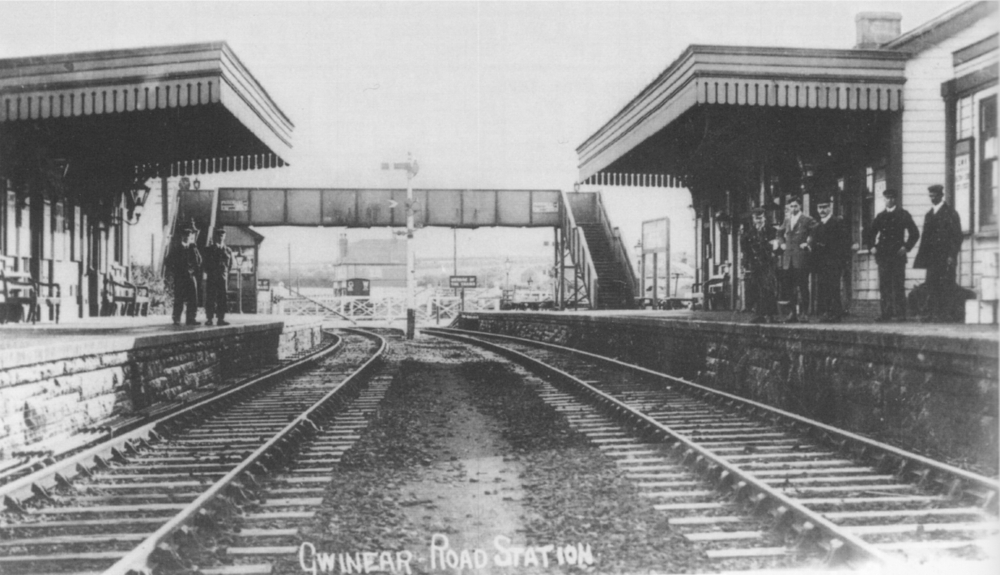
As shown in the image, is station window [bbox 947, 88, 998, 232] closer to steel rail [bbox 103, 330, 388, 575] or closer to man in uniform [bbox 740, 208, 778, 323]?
man in uniform [bbox 740, 208, 778, 323]

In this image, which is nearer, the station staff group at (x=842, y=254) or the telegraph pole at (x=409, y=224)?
the station staff group at (x=842, y=254)

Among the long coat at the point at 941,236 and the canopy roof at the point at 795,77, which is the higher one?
the canopy roof at the point at 795,77

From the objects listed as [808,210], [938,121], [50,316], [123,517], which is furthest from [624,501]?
[50,316]

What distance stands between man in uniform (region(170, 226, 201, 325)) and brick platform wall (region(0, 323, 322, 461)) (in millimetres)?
936

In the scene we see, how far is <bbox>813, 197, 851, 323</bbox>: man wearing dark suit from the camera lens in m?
9.73

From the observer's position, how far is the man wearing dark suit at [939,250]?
872cm

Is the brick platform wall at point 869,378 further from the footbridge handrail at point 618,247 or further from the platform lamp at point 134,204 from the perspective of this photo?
the footbridge handrail at point 618,247

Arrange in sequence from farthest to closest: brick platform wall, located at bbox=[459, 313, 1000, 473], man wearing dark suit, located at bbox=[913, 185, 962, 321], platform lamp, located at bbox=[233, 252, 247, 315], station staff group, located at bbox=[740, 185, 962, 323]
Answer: platform lamp, located at bbox=[233, 252, 247, 315] → station staff group, located at bbox=[740, 185, 962, 323] → man wearing dark suit, located at bbox=[913, 185, 962, 321] → brick platform wall, located at bbox=[459, 313, 1000, 473]

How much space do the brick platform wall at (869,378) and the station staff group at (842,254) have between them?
0.95 metres

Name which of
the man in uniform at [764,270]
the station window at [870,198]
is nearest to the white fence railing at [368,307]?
the station window at [870,198]

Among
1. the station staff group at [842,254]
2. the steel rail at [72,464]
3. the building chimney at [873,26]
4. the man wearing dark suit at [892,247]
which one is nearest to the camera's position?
the steel rail at [72,464]

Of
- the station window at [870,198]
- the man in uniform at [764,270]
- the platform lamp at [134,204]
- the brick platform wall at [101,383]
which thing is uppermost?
the platform lamp at [134,204]

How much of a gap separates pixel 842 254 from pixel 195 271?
29.7ft

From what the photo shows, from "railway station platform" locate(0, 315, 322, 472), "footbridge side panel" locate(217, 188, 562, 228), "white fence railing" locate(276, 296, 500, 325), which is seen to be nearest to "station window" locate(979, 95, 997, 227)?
"railway station platform" locate(0, 315, 322, 472)
